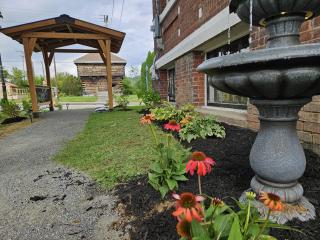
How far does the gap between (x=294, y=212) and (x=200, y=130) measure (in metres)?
2.34

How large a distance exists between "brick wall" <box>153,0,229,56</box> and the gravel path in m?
3.98

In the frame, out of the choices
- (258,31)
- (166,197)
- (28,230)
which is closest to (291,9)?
(166,197)

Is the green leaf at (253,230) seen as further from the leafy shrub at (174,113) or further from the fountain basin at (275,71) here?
the leafy shrub at (174,113)

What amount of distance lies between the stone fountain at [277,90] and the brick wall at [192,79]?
4.23 meters

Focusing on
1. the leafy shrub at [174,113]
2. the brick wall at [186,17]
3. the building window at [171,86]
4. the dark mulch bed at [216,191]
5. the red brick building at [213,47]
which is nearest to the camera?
the dark mulch bed at [216,191]

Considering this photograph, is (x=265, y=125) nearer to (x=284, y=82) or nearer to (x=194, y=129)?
(x=284, y=82)


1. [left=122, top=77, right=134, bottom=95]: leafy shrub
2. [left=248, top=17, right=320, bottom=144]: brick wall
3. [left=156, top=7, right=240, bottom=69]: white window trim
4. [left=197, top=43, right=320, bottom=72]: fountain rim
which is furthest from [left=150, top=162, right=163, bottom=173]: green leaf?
[left=122, top=77, right=134, bottom=95]: leafy shrub

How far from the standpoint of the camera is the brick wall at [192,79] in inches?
231

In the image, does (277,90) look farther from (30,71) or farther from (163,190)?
(30,71)

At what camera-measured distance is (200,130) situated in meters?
3.73

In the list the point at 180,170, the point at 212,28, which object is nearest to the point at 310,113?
the point at 180,170

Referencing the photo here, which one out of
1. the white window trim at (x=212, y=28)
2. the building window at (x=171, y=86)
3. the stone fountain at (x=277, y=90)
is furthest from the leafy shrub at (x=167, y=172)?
the building window at (x=171, y=86)

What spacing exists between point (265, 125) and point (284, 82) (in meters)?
0.42

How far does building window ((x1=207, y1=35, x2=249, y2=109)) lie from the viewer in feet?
14.6
